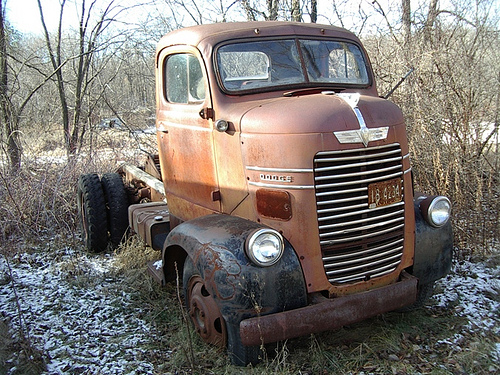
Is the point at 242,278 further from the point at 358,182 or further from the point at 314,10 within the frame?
the point at 314,10

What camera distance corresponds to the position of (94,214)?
5477 mm

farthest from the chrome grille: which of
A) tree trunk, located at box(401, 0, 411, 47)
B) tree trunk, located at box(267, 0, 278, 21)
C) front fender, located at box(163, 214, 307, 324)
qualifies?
tree trunk, located at box(267, 0, 278, 21)

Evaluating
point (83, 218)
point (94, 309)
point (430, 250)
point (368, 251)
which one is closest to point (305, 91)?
point (368, 251)

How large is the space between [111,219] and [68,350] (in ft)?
7.49

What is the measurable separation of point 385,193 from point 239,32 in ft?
5.75

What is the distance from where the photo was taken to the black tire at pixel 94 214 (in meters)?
5.47

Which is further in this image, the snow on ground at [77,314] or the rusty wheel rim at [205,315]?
the snow on ground at [77,314]

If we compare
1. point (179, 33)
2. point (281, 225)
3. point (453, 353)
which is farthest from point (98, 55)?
point (453, 353)

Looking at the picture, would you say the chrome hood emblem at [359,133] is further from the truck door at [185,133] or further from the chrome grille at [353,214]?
the truck door at [185,133]

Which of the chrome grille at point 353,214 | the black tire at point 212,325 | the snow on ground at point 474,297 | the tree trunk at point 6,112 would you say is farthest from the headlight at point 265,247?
the tree trunk at point 6,112

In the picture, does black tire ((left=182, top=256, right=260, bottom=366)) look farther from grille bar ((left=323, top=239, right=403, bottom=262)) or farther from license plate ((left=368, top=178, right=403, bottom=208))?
license plate ((left=368, top=178, right=403, bottom=208))

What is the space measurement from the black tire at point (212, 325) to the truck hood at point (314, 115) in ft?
3.70

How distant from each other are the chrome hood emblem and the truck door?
1.12 m

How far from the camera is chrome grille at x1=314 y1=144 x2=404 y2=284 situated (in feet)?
10.1
